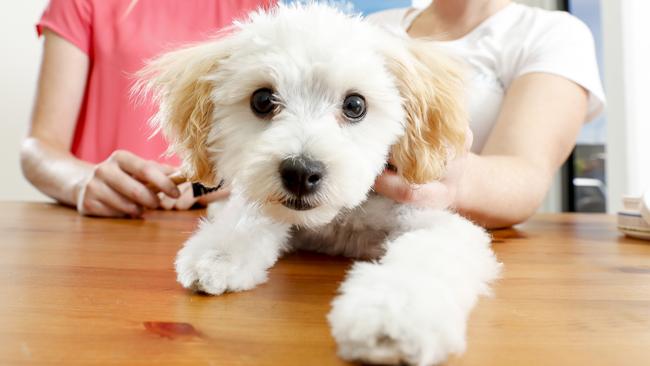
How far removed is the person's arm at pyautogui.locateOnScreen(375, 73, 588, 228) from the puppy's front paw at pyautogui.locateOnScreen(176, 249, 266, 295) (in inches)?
19.4

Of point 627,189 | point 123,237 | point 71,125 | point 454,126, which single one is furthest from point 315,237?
point 627,189

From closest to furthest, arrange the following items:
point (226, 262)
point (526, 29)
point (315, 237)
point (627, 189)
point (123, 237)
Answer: point (226, 262) → point (315, 237) → point (123, 237) → point (526, 29) → point (627, 189)

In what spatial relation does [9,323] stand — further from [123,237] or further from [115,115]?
[115,115]

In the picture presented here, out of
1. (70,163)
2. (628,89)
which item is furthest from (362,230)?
(628,89)

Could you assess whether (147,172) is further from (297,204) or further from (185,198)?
(297,204)

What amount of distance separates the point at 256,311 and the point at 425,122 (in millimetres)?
530

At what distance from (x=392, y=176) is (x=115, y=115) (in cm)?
180

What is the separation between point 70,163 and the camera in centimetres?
191

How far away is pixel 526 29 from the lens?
5.93ft

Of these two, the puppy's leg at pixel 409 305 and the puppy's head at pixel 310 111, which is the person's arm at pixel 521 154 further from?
the puppy's leg at pixel 409 305

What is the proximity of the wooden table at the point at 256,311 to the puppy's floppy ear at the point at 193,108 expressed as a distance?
0.19m

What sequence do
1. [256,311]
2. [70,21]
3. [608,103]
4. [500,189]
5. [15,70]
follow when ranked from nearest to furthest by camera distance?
[256,311] → [500,189] → [70,21] → [608,103] → [15,70]

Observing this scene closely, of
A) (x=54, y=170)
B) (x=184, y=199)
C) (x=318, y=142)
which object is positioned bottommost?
(x=184, y=199)

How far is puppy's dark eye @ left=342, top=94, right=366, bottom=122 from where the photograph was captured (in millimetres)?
948
